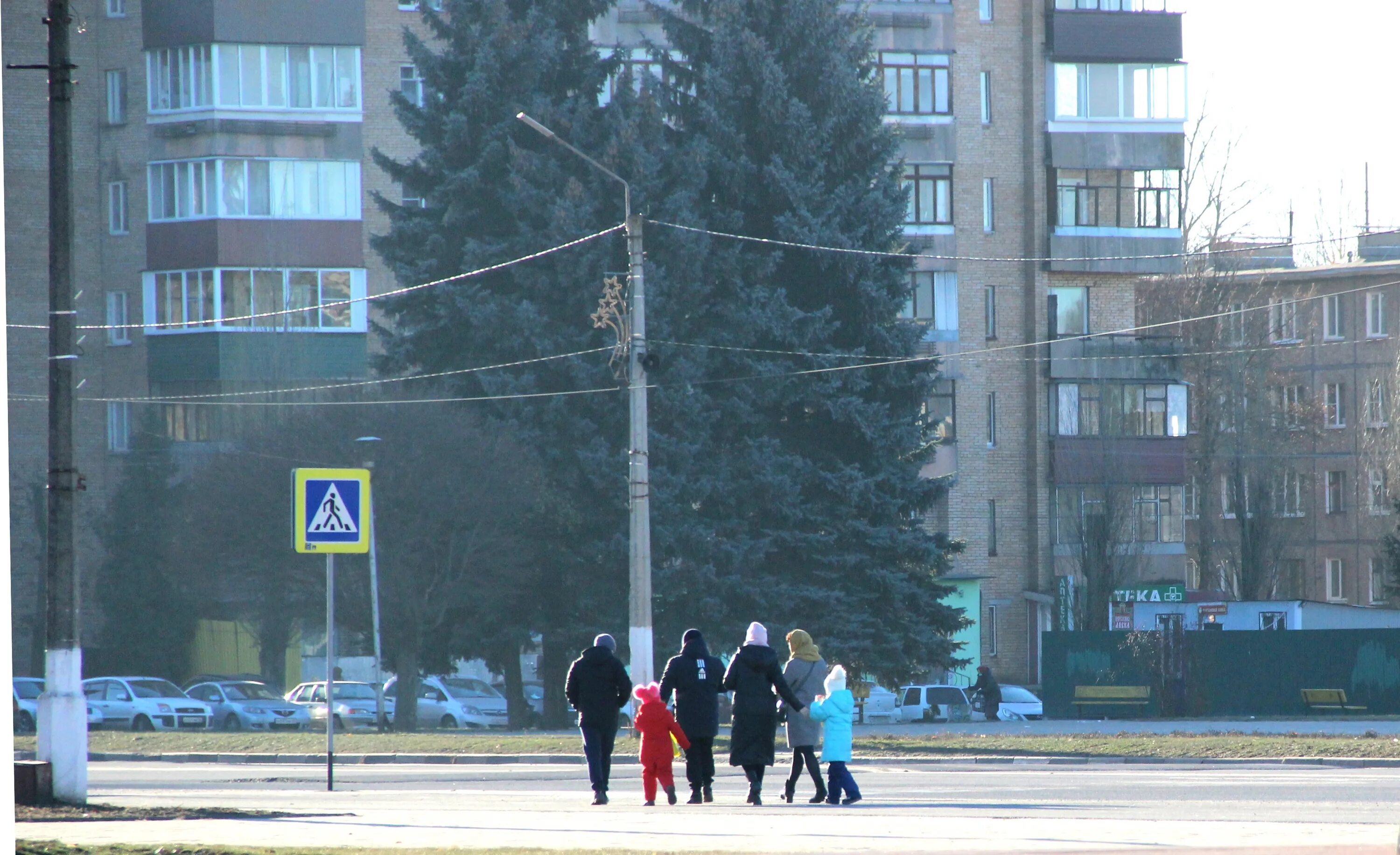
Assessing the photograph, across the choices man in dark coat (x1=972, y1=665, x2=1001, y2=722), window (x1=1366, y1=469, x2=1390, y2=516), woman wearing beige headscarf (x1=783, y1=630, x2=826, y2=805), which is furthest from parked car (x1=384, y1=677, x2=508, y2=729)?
window (x1=1366, y1=469, x2=1390, y2=516)

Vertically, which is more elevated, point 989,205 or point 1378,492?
point 989,205

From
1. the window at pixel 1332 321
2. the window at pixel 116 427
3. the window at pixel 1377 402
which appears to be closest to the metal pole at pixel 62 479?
the window at pixel 116 427

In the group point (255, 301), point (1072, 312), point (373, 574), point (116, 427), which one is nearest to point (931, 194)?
point (1072, 312)

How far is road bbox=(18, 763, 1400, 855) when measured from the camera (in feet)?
36.9

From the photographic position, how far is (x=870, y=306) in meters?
38.3

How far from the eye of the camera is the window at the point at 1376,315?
80125 millimetres

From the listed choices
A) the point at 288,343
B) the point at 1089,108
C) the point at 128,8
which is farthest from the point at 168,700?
the point at 1089,108

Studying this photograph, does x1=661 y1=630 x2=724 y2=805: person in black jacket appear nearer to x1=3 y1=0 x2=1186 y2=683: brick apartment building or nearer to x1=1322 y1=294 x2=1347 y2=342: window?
x1=3 y1=0 x2=1186 y2=683: brick apartment building

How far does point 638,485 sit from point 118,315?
99.8ft

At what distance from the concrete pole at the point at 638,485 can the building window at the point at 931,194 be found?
2754cm

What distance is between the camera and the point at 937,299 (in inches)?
2168

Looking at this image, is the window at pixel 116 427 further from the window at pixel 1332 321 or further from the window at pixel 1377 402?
the window at pixel 1332 321

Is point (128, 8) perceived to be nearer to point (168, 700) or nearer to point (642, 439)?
point (168, 700)

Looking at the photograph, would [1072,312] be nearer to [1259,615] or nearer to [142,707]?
[1259,615]
